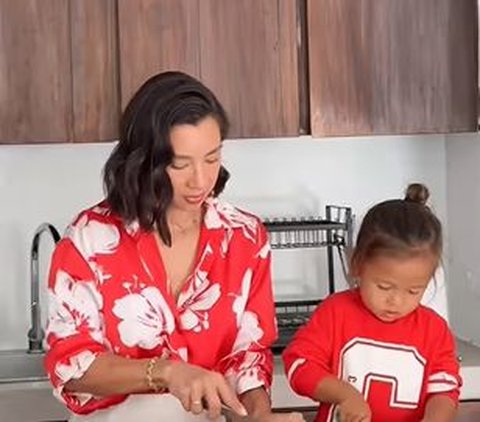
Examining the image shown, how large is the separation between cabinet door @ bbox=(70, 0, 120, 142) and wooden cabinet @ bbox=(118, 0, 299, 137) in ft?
0.10

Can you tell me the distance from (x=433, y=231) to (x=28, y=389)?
1010 mm

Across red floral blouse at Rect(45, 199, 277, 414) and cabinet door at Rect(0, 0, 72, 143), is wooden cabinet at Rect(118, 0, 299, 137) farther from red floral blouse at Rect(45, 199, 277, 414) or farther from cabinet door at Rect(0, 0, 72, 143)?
red floral blouse at Rect(45, 199, 277, 414)

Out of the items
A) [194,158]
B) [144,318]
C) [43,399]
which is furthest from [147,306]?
[43,399]

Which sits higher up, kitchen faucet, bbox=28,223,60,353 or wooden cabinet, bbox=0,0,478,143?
wooden cabinet, bbox=0,0,478,143

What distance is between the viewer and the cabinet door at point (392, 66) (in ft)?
7.91

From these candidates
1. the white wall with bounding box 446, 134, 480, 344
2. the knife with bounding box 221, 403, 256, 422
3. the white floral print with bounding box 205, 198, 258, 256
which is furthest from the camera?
the white wall with bounding box 446, 134, 480, 344

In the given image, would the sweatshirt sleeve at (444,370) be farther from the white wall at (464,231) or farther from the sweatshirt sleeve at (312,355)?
the white wall at (464,231)

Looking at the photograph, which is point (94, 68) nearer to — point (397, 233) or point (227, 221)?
point (227, 221)

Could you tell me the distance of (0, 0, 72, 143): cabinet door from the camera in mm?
2314

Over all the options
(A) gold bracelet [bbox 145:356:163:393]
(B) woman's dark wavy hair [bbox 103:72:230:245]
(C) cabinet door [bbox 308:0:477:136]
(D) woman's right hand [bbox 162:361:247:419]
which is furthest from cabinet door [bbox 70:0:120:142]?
(D) woman's right hand [bbox 162:361:247:419]

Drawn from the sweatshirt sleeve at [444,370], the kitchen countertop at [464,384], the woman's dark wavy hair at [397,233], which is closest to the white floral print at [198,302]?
the woman's dark wavy hair at [397,233]

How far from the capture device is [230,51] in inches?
93.4

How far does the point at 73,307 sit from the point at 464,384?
3.40 ft

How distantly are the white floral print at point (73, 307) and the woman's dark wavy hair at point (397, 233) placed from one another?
39 cm
